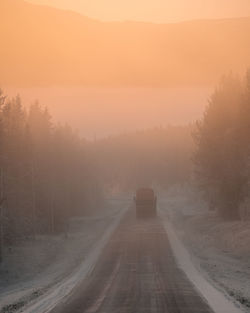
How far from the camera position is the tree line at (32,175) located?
47.5m

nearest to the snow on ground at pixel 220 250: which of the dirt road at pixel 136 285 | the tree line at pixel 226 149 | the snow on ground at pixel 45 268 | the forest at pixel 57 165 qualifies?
the dirt road at pixel 136 285

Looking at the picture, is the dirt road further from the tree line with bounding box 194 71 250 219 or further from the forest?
the tree line with bounding box 194 71 250 219

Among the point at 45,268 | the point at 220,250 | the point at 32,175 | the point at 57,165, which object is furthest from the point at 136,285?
the point at 57,165

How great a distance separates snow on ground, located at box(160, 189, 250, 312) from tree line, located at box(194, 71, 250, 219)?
2.45 meters

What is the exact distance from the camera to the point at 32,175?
53062 millimetres

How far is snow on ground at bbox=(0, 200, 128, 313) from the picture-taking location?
2106 cm

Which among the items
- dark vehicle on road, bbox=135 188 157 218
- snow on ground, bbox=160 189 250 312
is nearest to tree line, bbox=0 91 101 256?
dark vehicle on road, bbox=135 188 157 218

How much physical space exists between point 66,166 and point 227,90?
28.0 meters

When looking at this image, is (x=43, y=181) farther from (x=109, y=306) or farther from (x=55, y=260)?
(x=109, y=306)

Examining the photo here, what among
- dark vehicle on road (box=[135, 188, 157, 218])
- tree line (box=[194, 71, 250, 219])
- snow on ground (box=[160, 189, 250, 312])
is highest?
tree line (box=[194, 71, 250, 219])

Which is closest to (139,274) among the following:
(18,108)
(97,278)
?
(97,278)

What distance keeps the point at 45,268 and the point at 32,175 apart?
18770 mm

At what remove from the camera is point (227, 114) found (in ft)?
180

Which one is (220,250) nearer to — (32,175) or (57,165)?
(32,175)
